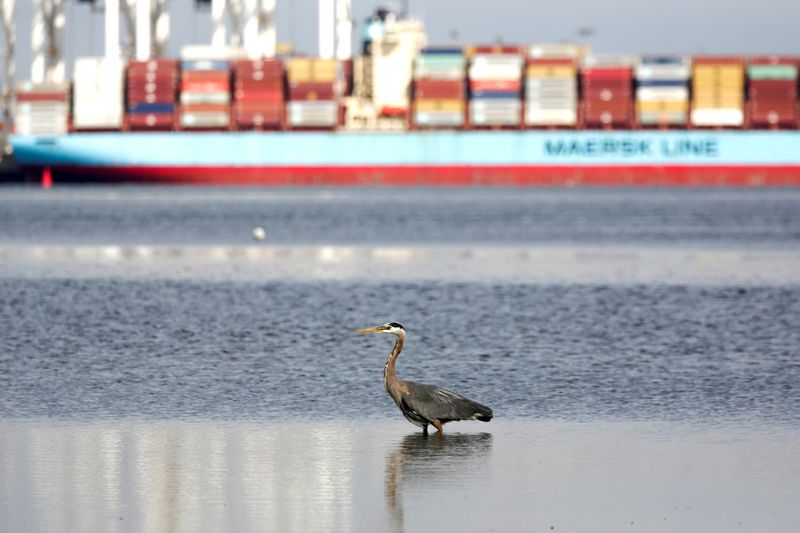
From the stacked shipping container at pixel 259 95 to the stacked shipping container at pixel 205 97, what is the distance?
2.26ft

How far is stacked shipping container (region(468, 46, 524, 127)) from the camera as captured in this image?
97.8 metres

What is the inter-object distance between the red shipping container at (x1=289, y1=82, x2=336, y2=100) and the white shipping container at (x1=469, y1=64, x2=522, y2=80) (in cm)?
979

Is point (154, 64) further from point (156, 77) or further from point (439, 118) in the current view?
point (439, 118)

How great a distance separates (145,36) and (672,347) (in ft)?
266

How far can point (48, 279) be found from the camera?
34.7 metres

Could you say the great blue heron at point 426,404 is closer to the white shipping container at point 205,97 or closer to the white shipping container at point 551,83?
the white shipping container at point 551,83

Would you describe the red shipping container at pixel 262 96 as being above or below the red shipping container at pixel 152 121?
above

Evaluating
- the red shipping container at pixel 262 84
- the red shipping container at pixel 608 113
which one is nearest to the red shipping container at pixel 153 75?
the red shipping container at pixel 262 84

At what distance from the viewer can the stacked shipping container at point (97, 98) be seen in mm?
101375

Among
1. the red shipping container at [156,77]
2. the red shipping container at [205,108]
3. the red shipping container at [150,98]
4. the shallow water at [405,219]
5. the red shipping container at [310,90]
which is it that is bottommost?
the shallow water at [405,219]

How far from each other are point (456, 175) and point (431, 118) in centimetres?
597

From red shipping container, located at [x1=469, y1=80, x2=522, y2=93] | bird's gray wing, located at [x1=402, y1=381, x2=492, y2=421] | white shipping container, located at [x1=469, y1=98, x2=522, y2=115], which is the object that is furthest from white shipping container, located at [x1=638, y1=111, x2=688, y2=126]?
bird's gray wing, located at [x1=402, y1=381, x2=492, y2=421]

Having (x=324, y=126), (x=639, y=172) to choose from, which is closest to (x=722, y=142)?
(x=639, y=172)

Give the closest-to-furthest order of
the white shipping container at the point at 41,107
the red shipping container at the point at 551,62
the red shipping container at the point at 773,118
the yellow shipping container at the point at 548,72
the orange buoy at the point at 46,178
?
1. the yellow shipping container at the point at 548,72
2. the red shipping container at the point at 551,62
3. the red shipping container at the point at 773,118
4. the white shipping container at the point at 41,107
5. the orange buoy at the point at 46,178
